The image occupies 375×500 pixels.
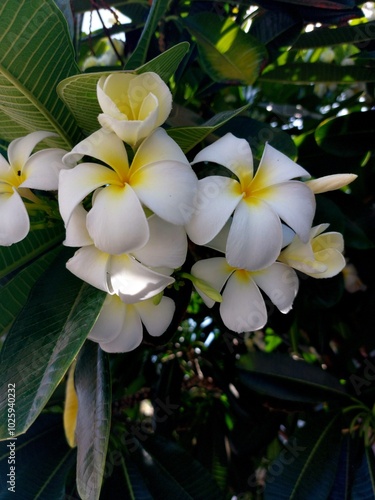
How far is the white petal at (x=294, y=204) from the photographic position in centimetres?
47

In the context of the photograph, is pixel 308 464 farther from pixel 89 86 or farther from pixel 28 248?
pixel 89 86

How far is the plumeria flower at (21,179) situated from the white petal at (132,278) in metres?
0.09

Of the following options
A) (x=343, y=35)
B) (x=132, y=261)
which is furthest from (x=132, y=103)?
(x=343, y=35)

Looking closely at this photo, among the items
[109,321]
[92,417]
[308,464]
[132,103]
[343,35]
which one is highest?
[132,103]

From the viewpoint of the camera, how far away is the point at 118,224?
423 mm

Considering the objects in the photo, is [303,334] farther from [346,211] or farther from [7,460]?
[7,460]

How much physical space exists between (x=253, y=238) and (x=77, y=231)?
0.53 ft

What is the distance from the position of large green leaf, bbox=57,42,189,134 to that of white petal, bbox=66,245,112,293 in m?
0.16

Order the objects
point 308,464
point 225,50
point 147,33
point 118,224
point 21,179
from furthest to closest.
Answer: point 308,464, point 225,50, point 147,33, point 21,179, point 118,224

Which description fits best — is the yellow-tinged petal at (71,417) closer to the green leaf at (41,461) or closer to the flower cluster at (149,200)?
the green leaf at (41,461)

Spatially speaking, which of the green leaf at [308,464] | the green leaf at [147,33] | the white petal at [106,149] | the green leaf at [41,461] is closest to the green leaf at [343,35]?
the green leaf at [147,33]

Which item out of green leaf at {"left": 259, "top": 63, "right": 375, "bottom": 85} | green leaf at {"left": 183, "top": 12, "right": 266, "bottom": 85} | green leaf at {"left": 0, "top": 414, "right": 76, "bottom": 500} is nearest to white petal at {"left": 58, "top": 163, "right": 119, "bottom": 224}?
green leaf at {"left": 183, "top": 12, "right": 266, "bottom": 85}

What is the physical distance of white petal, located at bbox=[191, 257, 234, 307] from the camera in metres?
0.56

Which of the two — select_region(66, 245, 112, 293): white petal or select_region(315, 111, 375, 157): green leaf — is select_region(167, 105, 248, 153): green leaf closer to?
select_region(66, 245, 112, 293): white petal
